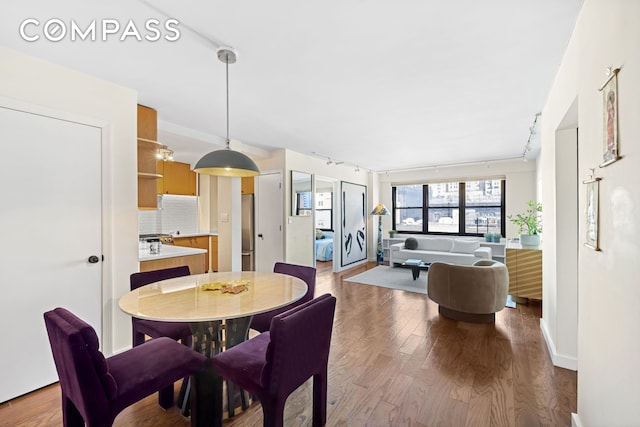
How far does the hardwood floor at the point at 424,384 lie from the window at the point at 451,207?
357 centimetres

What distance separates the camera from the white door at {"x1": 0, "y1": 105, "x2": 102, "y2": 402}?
6.51 ft

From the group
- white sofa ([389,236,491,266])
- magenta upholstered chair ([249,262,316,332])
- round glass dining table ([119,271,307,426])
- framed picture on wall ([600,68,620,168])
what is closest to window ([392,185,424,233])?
white sofa ([389,236,491,266])

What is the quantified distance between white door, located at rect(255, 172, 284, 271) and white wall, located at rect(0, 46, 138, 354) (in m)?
2.44

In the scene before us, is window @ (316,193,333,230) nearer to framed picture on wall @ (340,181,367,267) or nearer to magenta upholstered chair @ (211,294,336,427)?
framed picture on wall @ (340,181,367,267)

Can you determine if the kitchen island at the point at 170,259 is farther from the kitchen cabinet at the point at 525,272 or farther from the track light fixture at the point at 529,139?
the track light fixture at the point at 529,139

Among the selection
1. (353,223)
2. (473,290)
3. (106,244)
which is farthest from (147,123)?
(353,223)

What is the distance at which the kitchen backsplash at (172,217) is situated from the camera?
5602 millimetres

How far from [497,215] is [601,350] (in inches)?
230

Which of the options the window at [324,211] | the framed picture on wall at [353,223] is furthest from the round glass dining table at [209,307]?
the window at [324,211]

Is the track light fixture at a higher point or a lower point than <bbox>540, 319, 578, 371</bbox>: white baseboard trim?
higher

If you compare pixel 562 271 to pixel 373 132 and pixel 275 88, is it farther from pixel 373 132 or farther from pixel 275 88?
pixel 275 88

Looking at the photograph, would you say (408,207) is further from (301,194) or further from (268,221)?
Answer: (268,221)

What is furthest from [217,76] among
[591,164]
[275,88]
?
[591,164]

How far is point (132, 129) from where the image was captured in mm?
2619
